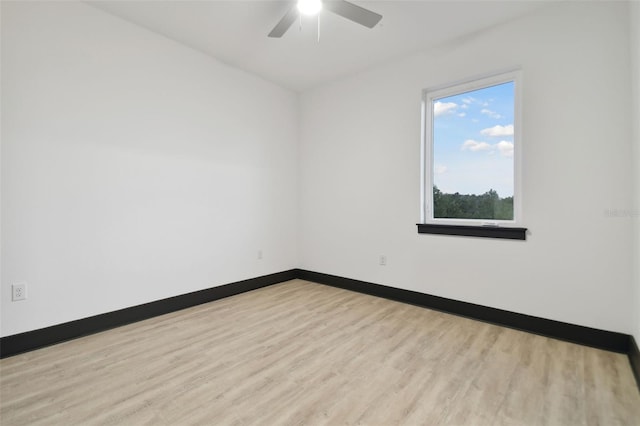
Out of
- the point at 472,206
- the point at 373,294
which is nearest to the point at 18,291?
the point at 373,294

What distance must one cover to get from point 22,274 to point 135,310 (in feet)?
2.78

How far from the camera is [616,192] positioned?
82.8 inches

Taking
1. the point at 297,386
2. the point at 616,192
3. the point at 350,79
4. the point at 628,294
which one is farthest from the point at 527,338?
the point at 350,79

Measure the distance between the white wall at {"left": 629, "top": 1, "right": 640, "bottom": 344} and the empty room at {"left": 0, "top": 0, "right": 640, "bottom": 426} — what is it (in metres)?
0.03

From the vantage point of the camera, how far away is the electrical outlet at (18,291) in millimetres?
2045

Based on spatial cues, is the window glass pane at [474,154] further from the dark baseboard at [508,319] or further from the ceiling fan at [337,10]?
the ceiling fan at [337,10]

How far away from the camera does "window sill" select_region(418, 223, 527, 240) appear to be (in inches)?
97.4

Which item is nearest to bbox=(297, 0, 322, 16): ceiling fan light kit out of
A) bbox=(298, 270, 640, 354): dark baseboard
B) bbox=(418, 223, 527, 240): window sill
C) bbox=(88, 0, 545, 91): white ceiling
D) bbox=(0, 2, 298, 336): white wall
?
bbox=(88, 0, 545, 91): white ceiling

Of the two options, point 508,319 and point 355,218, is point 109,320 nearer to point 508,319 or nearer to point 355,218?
point 355,218

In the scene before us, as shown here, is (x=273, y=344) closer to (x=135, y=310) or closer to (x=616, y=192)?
(x=135, y=310)

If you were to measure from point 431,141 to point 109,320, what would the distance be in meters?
3.54

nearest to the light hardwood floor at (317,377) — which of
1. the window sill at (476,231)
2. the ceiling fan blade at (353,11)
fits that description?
the window sill at (476,231)

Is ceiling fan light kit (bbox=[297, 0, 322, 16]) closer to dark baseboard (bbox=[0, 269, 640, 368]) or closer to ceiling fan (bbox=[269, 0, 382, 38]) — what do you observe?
ceiling fan (bbox=[269, 0, 382, 38])

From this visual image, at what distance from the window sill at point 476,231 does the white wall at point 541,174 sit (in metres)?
0.06
